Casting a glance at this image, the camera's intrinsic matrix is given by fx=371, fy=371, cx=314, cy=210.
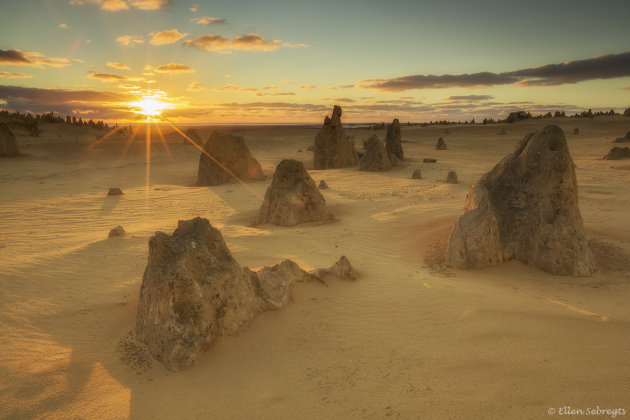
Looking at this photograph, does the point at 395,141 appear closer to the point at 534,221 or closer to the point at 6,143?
the point at 534,221

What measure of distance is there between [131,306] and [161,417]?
2047 millimetres

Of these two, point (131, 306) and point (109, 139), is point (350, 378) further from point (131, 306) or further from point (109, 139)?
point (109, 139)

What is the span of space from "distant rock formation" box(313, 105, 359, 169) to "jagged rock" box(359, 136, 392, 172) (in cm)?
197

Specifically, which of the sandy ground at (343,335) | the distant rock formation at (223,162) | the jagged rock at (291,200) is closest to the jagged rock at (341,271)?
the sandy ground at (343,335)

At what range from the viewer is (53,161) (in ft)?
81.5

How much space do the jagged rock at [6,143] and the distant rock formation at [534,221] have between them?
28.7 meters

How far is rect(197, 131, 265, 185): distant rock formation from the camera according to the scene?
53.5 feet

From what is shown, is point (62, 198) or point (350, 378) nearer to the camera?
point (350, 378)

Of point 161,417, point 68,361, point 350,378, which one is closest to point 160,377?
point 161,417

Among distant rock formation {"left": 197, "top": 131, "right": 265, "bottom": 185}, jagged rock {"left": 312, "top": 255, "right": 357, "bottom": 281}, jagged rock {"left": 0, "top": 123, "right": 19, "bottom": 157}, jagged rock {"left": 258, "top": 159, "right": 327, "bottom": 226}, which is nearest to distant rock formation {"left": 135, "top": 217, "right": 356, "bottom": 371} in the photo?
jagged rock {"left": 312, "top": 255, "right": 357, "bottom": 281}

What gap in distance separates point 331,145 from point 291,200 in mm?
11599

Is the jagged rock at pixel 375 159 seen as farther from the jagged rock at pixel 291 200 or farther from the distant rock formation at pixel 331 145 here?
the jagged rock at pixel 291 200

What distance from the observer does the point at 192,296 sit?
355 cm

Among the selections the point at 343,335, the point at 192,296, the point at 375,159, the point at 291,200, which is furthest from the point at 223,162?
the point at 343,335
